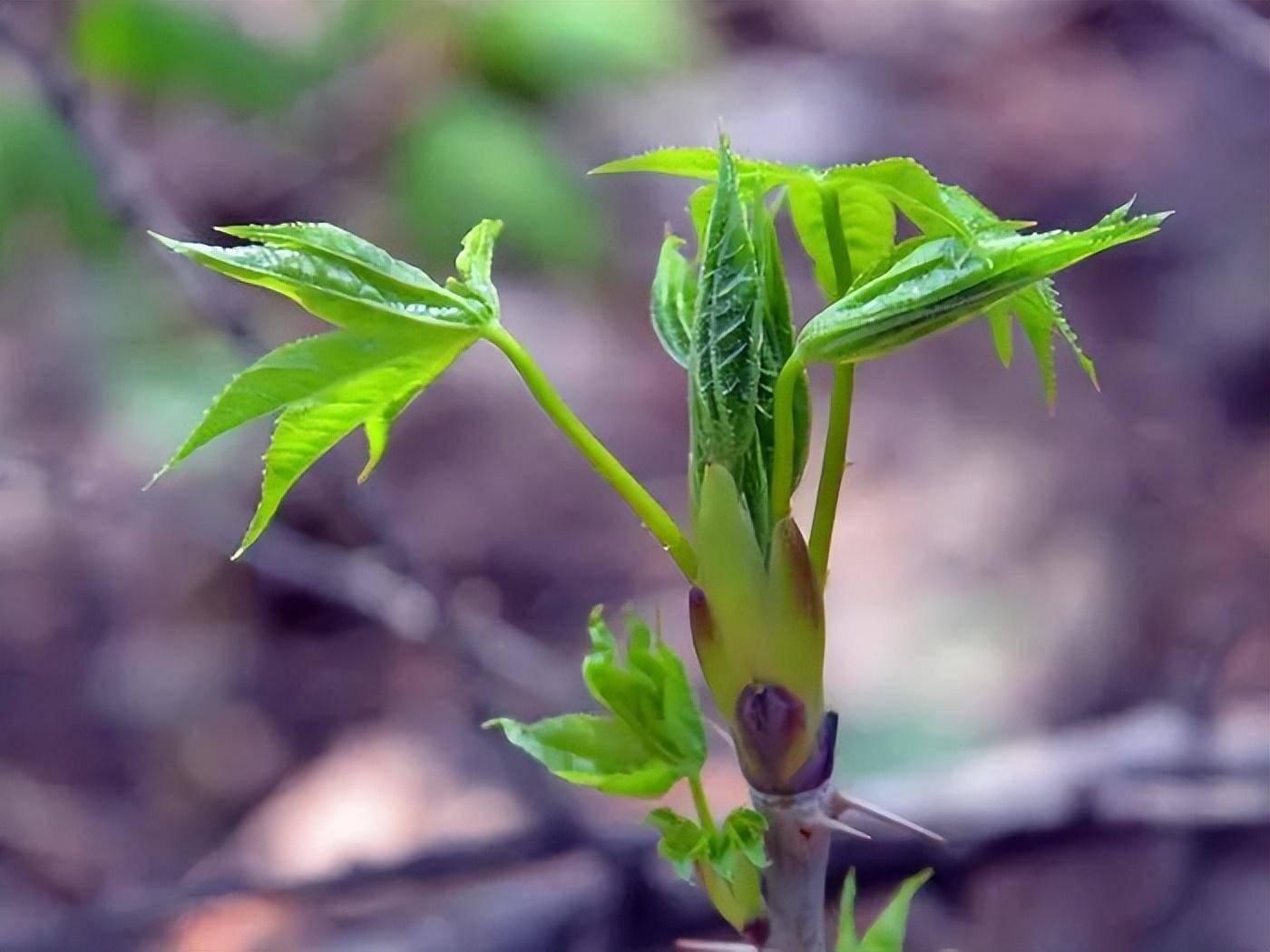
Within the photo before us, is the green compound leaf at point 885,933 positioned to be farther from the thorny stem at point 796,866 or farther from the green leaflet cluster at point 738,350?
the green leaflet cluster at point 738,350

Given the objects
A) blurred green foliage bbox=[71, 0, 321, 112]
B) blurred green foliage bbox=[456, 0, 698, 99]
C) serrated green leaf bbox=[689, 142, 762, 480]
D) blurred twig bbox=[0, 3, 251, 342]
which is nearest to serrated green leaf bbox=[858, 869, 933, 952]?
serrated green leaf bbox=[689, 142, 762, 480]

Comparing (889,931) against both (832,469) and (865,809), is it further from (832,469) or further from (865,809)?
(832,469)

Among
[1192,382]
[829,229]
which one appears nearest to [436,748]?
[1192,382]

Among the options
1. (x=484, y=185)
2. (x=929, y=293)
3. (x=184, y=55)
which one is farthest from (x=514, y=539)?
(x=929, y=293)

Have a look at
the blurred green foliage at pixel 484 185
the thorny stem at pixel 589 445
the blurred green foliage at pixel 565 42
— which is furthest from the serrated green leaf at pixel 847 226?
the blurred green foliage at pixel 565 42

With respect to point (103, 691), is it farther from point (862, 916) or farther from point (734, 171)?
point (734, 171)

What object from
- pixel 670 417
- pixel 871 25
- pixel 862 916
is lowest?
pixel 862 916

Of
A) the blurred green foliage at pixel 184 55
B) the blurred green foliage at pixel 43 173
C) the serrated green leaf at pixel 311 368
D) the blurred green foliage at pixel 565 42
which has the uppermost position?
the blurred green foliage at pixel 565 42
